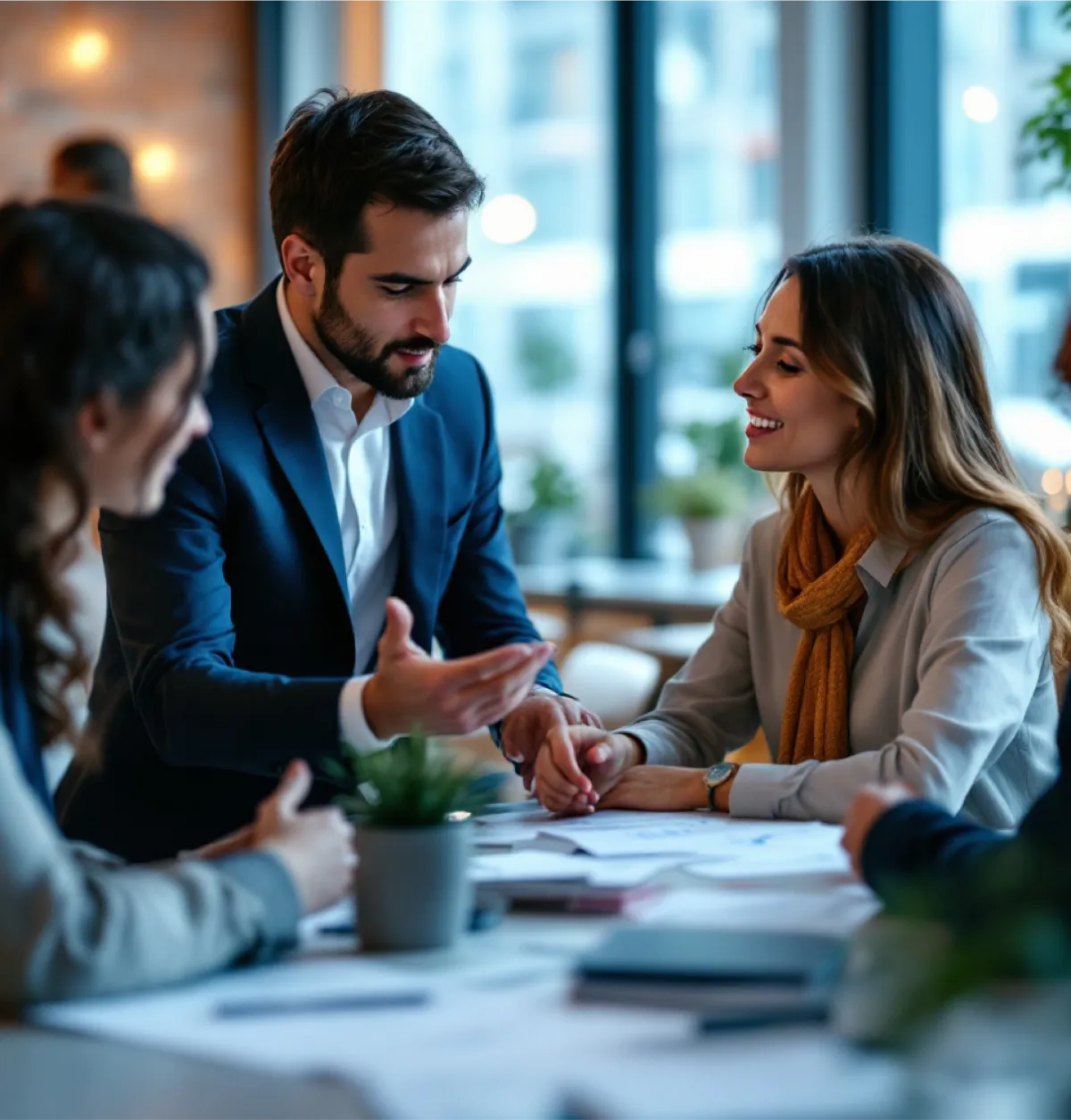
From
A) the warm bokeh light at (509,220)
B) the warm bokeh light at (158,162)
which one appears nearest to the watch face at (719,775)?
the warm bokeh light at (509,220)

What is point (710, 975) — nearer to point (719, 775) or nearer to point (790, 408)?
point (719, 775)

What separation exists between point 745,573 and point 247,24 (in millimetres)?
4831

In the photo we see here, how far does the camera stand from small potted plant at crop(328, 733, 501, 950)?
134 cm

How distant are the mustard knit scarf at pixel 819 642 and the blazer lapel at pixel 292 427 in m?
0.64

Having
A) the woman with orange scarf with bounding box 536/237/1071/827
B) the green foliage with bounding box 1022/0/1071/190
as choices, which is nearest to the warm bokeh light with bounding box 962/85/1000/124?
the green foliage with bounding box 1022/0/1071/190

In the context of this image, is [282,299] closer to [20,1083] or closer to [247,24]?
[20,1083]

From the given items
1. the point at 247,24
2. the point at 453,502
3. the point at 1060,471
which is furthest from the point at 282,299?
the point at 247,24

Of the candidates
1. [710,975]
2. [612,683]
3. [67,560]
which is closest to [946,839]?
[710,975]

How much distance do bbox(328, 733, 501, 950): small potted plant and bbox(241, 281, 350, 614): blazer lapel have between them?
0.90 metres

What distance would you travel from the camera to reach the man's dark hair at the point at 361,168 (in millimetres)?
2301

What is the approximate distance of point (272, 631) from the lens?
7.38 ft

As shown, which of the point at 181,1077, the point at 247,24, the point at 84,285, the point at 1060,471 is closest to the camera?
the point at 181,1077

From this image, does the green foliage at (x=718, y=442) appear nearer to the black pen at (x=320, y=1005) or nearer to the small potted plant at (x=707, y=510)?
the small potted plant at (x=707, y=510)

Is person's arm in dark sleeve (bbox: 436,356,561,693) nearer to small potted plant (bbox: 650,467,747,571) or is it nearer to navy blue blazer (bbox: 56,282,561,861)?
navy blue blazer (bbox: 56,282,561,861)
